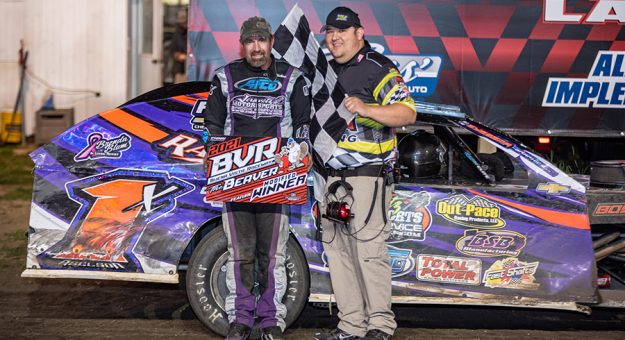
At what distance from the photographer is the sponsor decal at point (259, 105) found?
5.10 m

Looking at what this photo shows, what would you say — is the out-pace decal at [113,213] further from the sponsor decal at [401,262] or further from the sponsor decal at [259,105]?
the sponsor decal at [401,262]

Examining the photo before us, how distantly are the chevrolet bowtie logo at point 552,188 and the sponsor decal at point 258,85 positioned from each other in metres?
1.84

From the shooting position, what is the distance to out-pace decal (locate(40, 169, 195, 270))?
17.4 ft

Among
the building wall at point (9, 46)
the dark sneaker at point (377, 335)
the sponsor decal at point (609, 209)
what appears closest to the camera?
the dark sneaker at point (377, 335)

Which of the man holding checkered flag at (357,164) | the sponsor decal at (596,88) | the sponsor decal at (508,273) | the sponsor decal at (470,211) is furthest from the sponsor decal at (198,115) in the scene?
the sponsor decal at (596,88)

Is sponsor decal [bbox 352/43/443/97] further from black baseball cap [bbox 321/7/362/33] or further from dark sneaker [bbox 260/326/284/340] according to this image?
dark sneaker [bbox 260/326/284/340]

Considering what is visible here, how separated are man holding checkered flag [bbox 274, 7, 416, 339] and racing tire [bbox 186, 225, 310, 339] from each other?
250mm

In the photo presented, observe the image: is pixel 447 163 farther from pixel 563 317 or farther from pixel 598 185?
pixel 563 317

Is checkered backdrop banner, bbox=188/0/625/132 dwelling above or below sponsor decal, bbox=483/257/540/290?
above

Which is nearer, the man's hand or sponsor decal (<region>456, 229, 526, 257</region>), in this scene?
the man's hand

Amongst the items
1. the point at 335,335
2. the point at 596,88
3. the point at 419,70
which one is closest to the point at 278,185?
the point at 335,335

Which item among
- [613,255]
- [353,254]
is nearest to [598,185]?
[613,255]

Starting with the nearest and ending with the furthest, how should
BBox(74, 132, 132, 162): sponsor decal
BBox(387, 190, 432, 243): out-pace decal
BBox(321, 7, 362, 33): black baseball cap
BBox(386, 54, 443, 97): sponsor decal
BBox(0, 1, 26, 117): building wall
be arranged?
BBox(321, 7, 362, 33): black baseball cap → BBox(387, 190, 432, 243): out-pace decal → BBox(74, 132, 132, 162): sponsor decal → BBox(386, 54, 443, 97): sponsor decal → BBox(0, 1, 26, 117): building wall

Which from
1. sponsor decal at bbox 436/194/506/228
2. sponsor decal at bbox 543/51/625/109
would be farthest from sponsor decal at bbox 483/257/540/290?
sponsor decal at bbox 543/51/625/109
